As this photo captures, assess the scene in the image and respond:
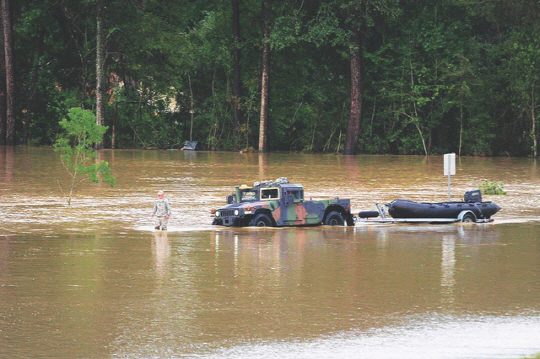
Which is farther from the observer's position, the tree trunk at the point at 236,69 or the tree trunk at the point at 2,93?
the tree trunk at the point at 236,69

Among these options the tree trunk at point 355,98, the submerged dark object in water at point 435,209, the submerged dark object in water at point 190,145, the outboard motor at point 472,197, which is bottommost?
the submerged dark object in water at point 435,209

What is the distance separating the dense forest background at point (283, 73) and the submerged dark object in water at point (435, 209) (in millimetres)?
40914

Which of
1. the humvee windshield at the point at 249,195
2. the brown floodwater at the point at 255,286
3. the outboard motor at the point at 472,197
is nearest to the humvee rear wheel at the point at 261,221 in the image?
the brown floodwater at the point at 255,286

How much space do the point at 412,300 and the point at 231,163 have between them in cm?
4346

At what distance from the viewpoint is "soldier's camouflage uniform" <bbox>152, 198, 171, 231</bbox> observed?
2550cm

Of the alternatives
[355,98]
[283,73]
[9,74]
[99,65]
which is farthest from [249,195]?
[283,73]

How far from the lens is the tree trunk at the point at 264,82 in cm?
7244

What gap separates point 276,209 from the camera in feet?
88.6

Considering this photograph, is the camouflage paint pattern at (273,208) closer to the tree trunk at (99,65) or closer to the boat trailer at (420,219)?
the boat trailer at (420,219)

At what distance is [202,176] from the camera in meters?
47.9

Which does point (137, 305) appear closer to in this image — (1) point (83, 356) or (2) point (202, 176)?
(1) point (83, 356)

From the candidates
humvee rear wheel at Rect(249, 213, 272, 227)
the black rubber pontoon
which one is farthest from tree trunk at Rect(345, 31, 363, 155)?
humvee rear wheel at Rect(249, 213, 272, 227)

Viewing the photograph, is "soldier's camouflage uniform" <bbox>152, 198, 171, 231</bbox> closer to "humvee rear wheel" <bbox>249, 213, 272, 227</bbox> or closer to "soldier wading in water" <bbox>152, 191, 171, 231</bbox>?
"soldier wading in water" <bbox>152, 191, 171, 231</bbox>

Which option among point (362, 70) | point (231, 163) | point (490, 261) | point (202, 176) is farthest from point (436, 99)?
point (490, 261)
